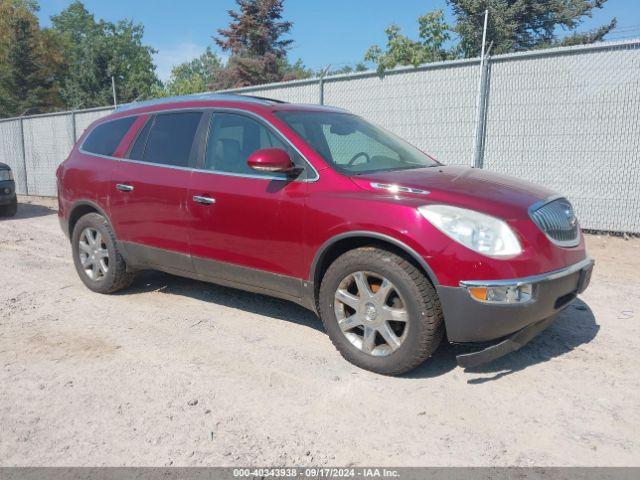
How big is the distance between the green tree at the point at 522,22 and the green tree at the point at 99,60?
23.2m

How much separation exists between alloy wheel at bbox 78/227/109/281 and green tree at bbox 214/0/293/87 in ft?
118

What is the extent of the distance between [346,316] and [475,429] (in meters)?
1.09

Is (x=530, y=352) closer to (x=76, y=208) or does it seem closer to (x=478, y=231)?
(x=478, y=231)

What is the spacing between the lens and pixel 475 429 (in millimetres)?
2742

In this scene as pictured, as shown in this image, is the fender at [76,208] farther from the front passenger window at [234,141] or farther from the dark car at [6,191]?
the dark car at [6,191]

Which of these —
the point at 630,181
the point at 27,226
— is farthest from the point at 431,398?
the point at 27,226

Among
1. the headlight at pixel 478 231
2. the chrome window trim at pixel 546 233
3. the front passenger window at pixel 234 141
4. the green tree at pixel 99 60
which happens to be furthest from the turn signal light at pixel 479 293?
the green tree at pixel 99 60

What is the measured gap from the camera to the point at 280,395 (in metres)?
3.11

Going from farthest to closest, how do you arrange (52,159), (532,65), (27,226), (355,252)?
(52,159)
(27,226)
(532,65)
(355,252)

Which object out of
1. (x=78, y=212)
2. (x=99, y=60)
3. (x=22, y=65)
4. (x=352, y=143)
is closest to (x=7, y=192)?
(x=78, y=212)

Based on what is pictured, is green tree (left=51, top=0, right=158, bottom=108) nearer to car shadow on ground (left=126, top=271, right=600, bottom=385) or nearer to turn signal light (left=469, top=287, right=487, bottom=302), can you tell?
car shadow on ground (left=126, top=271, right=600, bottom=385)

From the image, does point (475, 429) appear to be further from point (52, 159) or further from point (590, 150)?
point (52, 159)

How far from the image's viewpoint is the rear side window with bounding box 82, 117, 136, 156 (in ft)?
16.5

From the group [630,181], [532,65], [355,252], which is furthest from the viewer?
[532,65]
